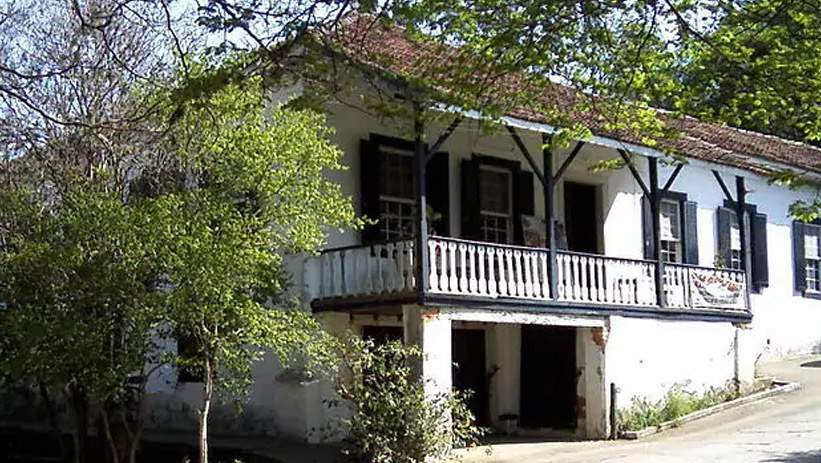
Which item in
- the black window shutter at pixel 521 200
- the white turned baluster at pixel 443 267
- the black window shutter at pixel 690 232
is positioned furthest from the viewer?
the black window shutter at pixel 690 232

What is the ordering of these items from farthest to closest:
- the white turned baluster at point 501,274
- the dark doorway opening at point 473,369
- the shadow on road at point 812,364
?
the shadow on road at point 812,364, the dark doorway opening at point 473,369, the white turned baluster at point 501,274

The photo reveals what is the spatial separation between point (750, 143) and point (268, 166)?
14.8 metres

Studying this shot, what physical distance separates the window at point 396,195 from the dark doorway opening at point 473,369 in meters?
2.31

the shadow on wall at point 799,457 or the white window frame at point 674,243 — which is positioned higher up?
the white window frame at point 674,243

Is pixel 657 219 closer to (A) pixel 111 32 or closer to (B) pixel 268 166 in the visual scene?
(B) pixel 268 166

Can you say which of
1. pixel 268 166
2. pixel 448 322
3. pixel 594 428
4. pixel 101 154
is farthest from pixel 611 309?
pixel 101 154

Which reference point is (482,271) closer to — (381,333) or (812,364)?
(381,333)

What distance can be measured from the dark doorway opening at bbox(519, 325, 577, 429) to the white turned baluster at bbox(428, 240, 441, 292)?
4518mm

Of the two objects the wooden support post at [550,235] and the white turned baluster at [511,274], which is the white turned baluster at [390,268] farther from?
the wooden support post at [550,235]

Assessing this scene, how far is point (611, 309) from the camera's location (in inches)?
743

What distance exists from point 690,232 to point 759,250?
301 cm

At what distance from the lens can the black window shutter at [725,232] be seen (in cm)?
2462

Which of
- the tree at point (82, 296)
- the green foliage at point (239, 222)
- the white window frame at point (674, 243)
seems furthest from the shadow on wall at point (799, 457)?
the white window frame at point (674, 243)

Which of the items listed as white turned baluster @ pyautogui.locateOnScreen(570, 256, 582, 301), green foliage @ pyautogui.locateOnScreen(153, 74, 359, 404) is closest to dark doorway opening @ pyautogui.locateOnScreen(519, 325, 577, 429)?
white turned baluster @ pyautogui.locateOnScreen(570, 256, 582, 301)
